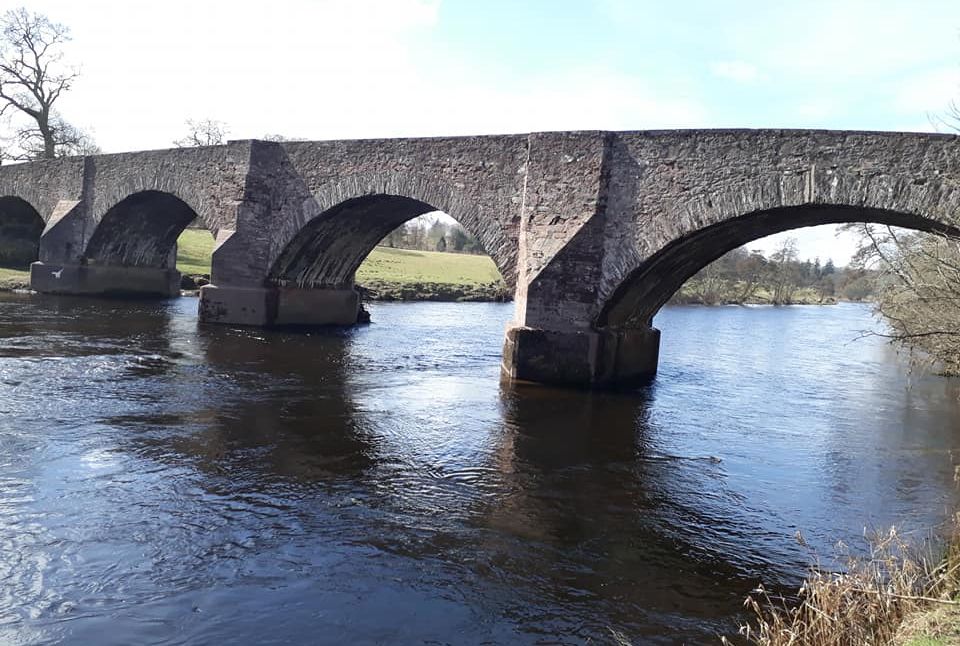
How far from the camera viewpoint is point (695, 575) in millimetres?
5574

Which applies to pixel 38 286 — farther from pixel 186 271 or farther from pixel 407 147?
pixel 407 147

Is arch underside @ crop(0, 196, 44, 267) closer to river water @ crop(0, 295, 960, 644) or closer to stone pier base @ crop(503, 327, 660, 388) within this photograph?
river water @ crop(0, 295, 960, 644)

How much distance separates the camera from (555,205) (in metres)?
12.9

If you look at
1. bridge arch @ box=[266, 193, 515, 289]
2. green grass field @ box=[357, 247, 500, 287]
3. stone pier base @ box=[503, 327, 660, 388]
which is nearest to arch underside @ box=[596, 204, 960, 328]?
stone pier base @ box=[503, 327, 660, 388]

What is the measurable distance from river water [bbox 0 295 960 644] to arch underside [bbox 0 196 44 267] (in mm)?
17473

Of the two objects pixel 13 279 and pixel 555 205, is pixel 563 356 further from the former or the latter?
pixel 13 279

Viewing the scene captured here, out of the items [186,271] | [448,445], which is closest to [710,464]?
[448,445]

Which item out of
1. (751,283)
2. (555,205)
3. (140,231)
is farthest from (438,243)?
(555,205)

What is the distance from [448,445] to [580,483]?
6.39ft

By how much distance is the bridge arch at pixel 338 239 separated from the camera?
1741 cm

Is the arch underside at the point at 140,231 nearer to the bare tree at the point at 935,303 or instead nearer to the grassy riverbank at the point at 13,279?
the grassy riverbank at the point at 13,279

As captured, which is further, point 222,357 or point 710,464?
point 222,357

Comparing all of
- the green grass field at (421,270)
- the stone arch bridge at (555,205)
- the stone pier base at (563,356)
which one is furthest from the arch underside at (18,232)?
the stone pier base at (563,356)

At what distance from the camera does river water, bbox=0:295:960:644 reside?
473 cm
